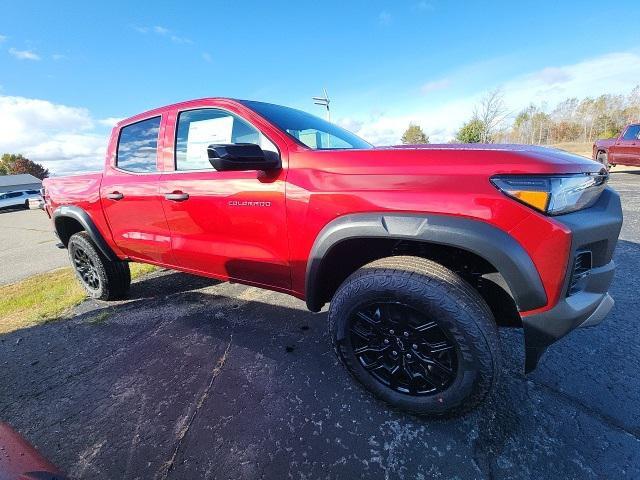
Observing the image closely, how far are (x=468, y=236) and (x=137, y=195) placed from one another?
2.62m

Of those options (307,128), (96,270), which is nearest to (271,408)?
(307,128)

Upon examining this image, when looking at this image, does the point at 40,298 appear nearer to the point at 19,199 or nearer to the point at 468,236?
the point at 468,236

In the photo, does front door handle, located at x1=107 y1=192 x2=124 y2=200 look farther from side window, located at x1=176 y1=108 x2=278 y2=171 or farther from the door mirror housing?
the door mirror housing

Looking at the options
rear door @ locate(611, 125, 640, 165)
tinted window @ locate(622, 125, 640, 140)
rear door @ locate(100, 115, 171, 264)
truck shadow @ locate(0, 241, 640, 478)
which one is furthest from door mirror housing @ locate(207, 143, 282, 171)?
tinted window @ locate(622, 125, 640, 140)

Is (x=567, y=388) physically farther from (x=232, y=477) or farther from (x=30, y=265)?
(x=30, y=265)

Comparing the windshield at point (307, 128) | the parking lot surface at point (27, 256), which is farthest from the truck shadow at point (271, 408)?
the parking lot surface at point (27, 256)

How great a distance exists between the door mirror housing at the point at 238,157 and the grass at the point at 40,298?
242 centimetres

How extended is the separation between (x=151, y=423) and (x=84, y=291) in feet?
9.42

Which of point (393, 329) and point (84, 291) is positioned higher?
point (393, 329)

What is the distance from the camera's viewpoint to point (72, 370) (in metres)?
2.40

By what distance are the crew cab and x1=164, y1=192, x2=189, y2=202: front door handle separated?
14.1 metres

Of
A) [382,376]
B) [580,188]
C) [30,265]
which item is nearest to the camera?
[580,188]

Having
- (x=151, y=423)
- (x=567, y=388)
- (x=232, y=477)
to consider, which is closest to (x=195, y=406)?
(x=151, y=423)

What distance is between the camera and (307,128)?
246 cm
